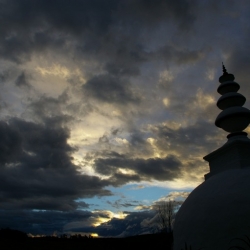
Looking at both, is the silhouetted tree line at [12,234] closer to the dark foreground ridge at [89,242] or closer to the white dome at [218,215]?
the dark foreground ridge at [89,242]

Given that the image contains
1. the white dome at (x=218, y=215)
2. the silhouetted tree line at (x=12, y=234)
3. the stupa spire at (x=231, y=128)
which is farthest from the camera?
the silhouetted tree line at (x=12, y=234)

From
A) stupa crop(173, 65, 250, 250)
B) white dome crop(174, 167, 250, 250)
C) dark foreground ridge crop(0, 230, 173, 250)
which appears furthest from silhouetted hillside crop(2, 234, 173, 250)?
white dome crop(174, 167, 250, 250)

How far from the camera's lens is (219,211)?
740 centimetres

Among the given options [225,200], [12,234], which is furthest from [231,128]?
[12,234]

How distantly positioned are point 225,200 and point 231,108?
4181mm

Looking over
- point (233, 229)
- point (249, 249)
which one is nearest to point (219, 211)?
point (233, 229)

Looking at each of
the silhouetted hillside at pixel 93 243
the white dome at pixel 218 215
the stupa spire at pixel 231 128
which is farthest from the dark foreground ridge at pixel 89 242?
the white dome at pixel 218 215

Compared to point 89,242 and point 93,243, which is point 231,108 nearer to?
point 93,243

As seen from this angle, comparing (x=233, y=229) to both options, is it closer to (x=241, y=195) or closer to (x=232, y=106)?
(x=241, y=195)

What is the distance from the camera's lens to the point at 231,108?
10.4 meters

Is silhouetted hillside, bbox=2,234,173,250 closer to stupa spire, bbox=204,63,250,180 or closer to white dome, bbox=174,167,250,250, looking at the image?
stupa spire, bbox=204,63,250,180

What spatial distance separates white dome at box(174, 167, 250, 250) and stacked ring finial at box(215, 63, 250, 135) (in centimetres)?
242

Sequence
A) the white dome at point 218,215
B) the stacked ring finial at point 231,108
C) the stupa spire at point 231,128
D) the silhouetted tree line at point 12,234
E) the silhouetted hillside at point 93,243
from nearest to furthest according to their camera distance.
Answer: the white dome at point 218,215 → the stupa spire at point 231,128 → the stacked ring finial at point 231,108 → the silhouetted hillside at point 93,243 → the silhouetted tree line at point 12,234

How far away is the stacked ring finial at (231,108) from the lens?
1021cm
